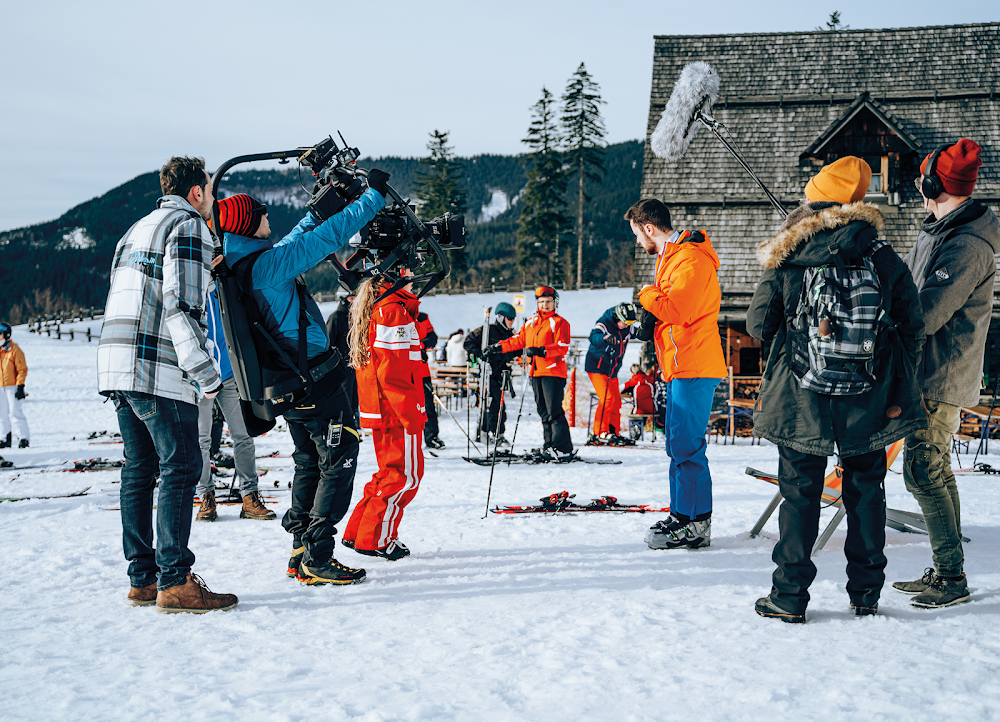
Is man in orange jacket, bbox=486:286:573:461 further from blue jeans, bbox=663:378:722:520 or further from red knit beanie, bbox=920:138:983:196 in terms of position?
red knit beanie, bbox=920:138:983:196

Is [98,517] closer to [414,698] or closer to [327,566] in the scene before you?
[327,566]

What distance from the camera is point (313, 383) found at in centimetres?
359

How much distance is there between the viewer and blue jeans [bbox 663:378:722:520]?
4.22 meters

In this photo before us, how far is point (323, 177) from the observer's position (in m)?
3.65

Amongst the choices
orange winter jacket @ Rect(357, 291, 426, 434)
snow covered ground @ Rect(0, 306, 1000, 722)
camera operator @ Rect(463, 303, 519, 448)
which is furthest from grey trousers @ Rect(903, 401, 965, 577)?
camera operator @ Rect(463, 303, 519, 448)

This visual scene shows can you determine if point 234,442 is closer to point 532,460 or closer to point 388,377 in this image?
point 388,377

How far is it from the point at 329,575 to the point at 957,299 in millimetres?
3428

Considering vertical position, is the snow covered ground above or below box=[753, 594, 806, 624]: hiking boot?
below

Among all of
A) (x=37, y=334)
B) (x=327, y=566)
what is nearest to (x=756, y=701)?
(x=327, y=566)

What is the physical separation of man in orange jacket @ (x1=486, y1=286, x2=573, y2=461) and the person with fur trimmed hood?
5.42 meters

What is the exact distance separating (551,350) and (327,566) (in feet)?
17.7

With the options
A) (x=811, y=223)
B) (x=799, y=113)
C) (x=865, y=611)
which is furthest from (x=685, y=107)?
(x=799, y=113)

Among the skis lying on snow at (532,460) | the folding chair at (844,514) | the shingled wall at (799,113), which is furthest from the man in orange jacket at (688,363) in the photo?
the shingled wall at (799,113)

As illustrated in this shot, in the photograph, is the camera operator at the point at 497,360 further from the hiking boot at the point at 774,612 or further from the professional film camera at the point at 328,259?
the hiking boot at the point at 774,612
